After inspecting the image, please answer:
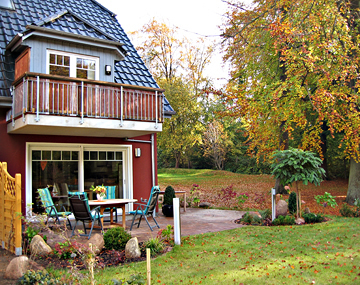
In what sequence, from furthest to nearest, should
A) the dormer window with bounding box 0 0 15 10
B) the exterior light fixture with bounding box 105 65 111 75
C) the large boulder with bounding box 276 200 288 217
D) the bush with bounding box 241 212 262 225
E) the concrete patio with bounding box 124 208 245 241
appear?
the dormer window with bounding box 0 0 15 10 < the exterior light fixture with bounding box 105 65 111 75 < the large boulder with bounding box 276 200 288 217 < the bush with bounding box 241 212 262 225 < the concrete patio with bounding box 124 208 245 241

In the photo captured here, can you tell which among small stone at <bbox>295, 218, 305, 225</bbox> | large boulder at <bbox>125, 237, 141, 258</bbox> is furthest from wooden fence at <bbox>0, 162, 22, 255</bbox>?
small stone at <bbox>295, 218, 305, 225</bbox>

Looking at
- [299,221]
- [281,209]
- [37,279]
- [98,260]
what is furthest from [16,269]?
[281,209]

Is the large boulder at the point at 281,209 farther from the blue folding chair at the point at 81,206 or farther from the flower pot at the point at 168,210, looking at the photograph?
the blue folding chair at the point at 81,206

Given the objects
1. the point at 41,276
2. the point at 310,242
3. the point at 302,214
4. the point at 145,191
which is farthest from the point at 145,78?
the point at 41,276

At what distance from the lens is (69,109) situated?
855cm

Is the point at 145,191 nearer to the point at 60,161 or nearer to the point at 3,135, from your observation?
the point at 60,161

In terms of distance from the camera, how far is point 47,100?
823 cm

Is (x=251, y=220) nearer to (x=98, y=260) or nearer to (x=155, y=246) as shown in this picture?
(x=155, y=246)

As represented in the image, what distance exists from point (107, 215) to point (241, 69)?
9237mm

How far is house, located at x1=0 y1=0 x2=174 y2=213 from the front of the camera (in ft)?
27.8

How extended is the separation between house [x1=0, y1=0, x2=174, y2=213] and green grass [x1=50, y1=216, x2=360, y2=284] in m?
4.16

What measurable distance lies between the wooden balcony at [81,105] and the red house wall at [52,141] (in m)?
0.44

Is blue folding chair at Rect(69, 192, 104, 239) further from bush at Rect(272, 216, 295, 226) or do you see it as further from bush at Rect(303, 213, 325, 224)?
bush at Rect(303, 213, 325, 224)

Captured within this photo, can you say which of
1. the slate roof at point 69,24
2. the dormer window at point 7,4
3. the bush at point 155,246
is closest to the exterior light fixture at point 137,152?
the slate roof at point 69,24
